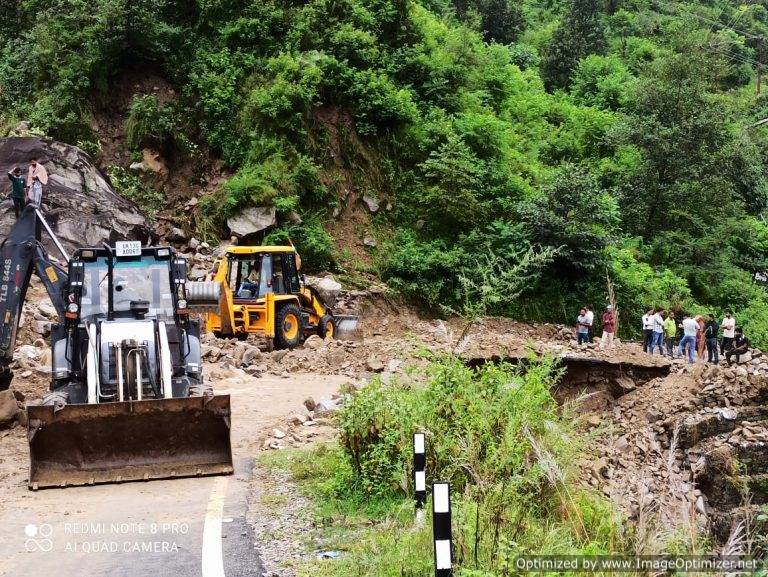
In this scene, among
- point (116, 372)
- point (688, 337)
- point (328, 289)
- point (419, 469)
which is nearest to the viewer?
point (419, 469)

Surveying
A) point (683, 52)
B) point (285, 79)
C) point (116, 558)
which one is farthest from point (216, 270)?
point (683, 52)

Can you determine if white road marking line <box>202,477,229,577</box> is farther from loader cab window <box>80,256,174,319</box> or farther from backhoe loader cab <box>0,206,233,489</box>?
loader cab window <box>80,256,174,319</box>

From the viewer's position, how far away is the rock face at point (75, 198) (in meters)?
22.7

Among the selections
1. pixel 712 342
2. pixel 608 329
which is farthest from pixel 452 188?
pixel 712 342

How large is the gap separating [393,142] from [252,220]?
672 centimetres

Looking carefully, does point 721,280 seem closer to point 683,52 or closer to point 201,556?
point 683,52

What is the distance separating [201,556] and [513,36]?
47.9 meters

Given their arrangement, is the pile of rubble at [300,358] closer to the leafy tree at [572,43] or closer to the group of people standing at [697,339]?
the group of people standing at [697,339]

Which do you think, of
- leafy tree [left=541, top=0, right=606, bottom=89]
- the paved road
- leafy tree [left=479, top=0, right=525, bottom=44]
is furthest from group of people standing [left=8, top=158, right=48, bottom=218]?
leafy tree [left=479, top=0, right=525, bottom=44]

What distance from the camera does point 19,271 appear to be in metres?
11.6

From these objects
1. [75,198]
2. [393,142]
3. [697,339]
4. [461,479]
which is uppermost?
[393,142]

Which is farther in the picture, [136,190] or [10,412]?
[136,190]

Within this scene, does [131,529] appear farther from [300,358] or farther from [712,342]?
[712,342]

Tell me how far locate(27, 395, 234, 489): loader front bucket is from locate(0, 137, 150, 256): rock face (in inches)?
551
